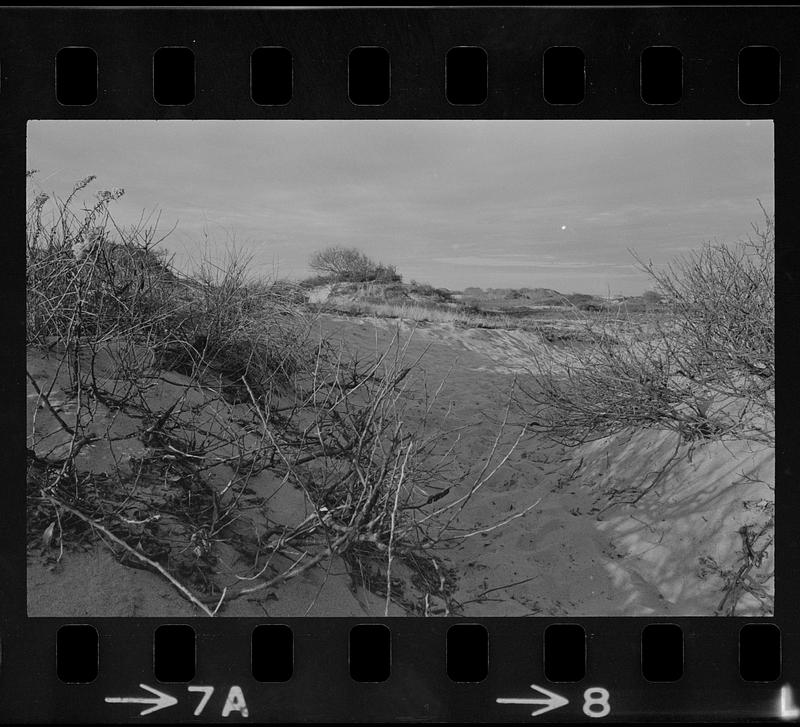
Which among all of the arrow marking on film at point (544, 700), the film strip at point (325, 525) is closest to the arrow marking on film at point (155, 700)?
the film strip at point (325, 525)

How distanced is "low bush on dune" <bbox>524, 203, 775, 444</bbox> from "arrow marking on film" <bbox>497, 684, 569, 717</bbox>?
4.97 ft

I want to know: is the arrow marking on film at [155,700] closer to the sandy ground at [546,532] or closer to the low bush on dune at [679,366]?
the sandy ground at [546,532]

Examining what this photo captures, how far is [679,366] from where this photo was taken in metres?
2.94

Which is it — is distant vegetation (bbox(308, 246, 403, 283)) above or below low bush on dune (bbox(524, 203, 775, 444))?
above

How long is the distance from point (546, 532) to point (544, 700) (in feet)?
2.78

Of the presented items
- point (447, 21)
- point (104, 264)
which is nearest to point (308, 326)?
point (104, 264)

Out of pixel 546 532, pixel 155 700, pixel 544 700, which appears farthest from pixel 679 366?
pixel 155 700

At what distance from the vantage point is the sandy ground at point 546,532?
6.12ft

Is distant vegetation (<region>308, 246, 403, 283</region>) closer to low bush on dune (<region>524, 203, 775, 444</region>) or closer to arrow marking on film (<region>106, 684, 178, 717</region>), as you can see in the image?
low bush on dune (<region>524, 203, 775, 444</region>)

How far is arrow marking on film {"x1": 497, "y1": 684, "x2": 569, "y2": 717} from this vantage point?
5.78 ft

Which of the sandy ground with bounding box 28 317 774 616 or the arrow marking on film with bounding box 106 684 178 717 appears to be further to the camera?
the sandy ground with bounding box 28 317 774 616

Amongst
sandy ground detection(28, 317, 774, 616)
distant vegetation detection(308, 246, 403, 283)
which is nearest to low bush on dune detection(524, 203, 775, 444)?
sandy ground detection(28, 317, 774, 616)

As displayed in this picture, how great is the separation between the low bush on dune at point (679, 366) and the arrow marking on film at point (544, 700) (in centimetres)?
152

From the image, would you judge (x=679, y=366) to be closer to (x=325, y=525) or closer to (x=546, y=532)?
(x=546, y=532)
